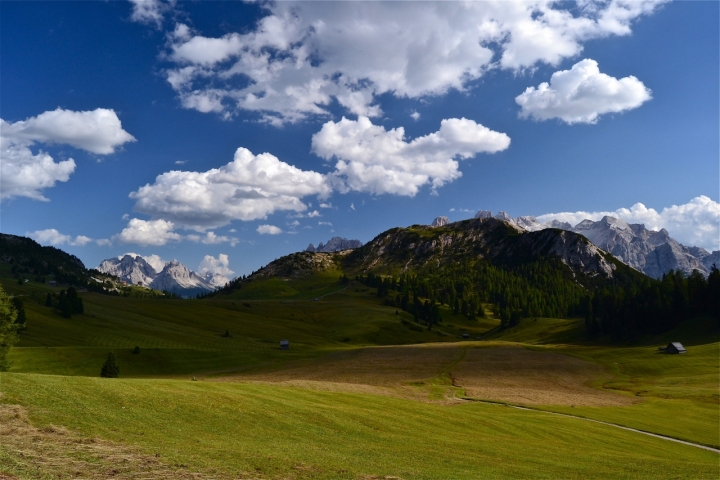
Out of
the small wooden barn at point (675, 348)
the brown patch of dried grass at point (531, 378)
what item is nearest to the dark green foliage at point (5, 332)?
the brown patch of dried grass at point (531, 378)

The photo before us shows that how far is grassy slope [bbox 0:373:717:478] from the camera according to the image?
26.0 meters

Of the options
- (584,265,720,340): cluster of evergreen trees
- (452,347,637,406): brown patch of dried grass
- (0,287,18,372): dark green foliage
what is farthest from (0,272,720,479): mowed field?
(584,265,720,340): cluster of evergreen trees

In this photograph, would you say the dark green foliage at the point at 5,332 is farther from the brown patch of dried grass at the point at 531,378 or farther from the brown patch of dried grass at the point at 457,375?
the brown patch of dried grass at the point at 531,378

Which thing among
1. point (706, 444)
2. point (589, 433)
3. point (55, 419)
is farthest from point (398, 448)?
point (706, 444)

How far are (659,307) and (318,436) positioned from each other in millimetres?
169416

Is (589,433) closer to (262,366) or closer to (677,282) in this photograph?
(262,366)

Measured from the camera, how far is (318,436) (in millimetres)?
33406

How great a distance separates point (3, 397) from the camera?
2834cm

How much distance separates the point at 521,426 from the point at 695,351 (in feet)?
317

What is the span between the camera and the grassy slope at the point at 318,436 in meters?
26.0

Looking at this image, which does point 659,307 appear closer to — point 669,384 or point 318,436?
point 669,384

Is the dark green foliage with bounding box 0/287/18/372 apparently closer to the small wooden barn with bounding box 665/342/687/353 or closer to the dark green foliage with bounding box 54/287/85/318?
the dark green foliage with bounding box 54/287/85/318

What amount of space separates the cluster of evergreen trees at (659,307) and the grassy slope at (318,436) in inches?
5304

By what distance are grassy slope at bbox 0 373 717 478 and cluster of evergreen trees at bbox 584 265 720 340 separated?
134725 millimetres
